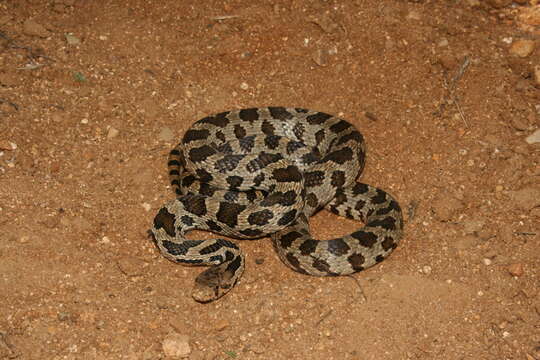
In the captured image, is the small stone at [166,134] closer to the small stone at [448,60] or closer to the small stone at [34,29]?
the small stone at [34,29]

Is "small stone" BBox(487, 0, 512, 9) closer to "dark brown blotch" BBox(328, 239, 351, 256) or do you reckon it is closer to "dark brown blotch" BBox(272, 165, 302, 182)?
"dark brown blotch" BBox(272, 165, 302, 182)

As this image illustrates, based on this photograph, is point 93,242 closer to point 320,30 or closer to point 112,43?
point 112,43

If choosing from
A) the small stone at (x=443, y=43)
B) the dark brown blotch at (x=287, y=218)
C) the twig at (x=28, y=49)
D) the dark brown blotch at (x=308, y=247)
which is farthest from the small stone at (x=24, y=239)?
the small stone at (x=443, y=43)

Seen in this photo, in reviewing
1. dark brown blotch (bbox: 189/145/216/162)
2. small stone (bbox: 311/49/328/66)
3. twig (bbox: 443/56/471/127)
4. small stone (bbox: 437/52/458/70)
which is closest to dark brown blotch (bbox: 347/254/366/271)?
dark brown blotch (bbox: 189/145/216/162)

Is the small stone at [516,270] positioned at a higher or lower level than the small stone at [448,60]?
lower

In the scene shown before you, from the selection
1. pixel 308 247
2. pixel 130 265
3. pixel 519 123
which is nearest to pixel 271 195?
pixel 308 247

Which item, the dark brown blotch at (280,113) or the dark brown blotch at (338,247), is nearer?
the dark brown blotch at (338,247)
